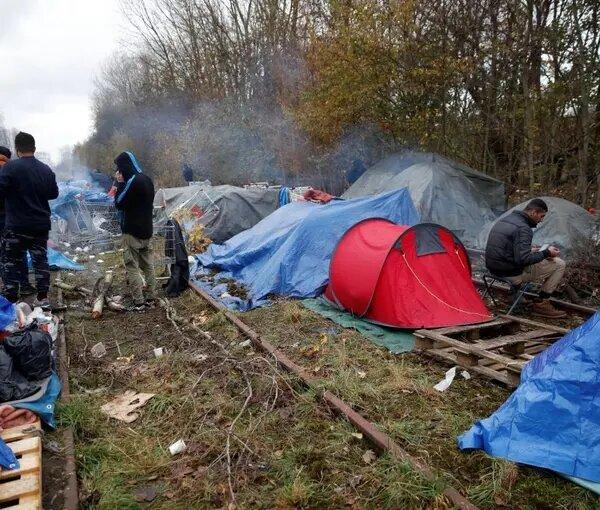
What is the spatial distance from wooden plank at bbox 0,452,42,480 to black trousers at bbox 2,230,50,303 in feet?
12.9

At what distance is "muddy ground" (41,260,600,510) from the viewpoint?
2.95 m

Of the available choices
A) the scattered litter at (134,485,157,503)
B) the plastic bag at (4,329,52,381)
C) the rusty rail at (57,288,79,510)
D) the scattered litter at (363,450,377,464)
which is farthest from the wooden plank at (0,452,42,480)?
the scattered litter at (363,450,377,464)

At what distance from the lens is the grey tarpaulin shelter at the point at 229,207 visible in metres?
12.5

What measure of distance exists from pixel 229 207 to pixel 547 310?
8615 mm

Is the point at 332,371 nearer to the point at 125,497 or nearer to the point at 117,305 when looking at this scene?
the point at 125,497

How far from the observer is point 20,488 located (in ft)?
8.87

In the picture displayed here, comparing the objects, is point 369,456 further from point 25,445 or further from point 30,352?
point 30,352

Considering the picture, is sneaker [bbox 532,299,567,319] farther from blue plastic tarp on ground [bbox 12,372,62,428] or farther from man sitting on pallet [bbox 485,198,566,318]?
blue plastic tarp on ground [bbox 12,372,62,428]

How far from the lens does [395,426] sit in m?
3.59

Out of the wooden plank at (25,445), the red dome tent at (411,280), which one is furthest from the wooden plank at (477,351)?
the wooden plank at (25,445)

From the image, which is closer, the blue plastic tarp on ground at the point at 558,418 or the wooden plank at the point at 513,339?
the blue plastic tarp on ground at the point at 558,418

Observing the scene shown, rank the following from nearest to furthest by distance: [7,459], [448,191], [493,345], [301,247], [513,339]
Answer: [7,459]
[493,345]
[513,339]
[301,247]
[448,191]

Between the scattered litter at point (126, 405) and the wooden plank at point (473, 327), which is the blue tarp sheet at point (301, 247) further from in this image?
the scattered litter at point (126, 405)

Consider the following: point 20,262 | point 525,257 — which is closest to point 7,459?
point 20,262
